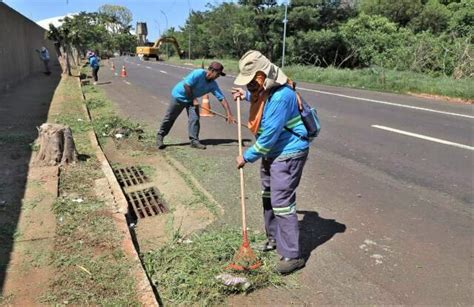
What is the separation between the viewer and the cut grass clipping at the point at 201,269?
130 inches

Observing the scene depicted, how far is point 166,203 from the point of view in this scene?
525cm

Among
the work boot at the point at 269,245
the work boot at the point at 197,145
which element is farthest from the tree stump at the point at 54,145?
the work boot at the point at 269,245

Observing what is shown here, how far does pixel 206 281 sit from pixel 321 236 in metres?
1.35

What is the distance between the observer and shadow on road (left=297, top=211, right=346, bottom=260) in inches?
161

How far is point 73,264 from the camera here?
3654 mm

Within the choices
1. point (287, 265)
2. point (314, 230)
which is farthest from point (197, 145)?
point (287, 265)

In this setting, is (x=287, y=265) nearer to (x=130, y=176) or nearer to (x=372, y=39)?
(x=130, y=176)

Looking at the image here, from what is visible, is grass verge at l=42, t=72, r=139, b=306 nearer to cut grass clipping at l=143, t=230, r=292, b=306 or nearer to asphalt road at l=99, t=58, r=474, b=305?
cut grass clipping at l=143, t=230, r=292, b=306

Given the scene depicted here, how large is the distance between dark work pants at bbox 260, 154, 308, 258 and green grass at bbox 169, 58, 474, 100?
541 inches

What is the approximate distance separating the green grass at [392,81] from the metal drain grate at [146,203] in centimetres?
1313

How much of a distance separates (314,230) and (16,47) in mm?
18634

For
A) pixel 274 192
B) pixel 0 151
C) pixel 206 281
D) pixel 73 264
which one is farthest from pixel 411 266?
pixel 0 151

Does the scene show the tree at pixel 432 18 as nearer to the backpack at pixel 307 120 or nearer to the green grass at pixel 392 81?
the green grass at pixel 392 81

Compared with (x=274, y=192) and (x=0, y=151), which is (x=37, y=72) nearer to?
(x=0, y=151)
